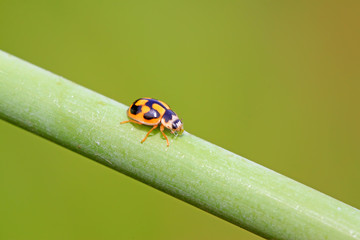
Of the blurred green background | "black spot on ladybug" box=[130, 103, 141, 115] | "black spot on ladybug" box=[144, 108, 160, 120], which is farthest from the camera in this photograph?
the blurred green background

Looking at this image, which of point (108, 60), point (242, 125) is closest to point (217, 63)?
point (242, 125)

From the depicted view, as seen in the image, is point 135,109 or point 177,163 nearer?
point 177,163

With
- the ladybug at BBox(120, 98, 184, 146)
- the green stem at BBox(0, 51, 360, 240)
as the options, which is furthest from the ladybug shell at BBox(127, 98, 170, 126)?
the green stem at BBox(0, 51, 360, 240)

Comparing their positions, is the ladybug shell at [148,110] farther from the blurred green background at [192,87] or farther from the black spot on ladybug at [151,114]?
the blurred green background at [192,87]

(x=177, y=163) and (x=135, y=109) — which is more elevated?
(x=135, y=109)

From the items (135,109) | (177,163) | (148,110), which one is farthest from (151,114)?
(177,163)

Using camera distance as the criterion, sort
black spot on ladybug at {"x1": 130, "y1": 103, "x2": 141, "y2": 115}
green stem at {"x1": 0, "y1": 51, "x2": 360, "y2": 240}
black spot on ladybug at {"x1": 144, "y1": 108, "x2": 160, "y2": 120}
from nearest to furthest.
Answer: green stem at {"x1": 0, "y1": 51, "x2": 360, "y2": 240} < black spot on ladybug at {"x1": 130, "y1": 103, "x2": 141, "y2": 115} < black spot on ladybug at {"x1": 144, "y1": 108, "x2": 160, "y2": 120}

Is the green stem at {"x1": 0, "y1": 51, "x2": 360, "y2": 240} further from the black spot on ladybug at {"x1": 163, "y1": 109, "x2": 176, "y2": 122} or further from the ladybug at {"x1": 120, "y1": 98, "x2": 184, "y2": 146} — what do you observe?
the black spot on ladybug at {"x1": 163, "y1": 109, "x2": 176, "y2": 122}

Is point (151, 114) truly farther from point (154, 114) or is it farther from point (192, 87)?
point (192, 87)
